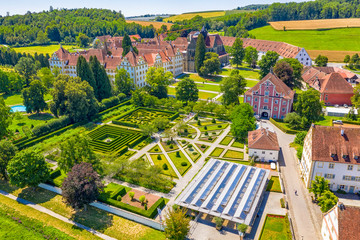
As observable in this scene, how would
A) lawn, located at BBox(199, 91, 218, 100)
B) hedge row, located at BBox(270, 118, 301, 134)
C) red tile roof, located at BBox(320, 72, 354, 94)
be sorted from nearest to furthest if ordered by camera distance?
hedge row, located at BBox(270, 118, 301, 134)
red tile roof, located at BBox(320, 72, 354, 94)
lawn, located at BBox(199, 91, 218, 100)

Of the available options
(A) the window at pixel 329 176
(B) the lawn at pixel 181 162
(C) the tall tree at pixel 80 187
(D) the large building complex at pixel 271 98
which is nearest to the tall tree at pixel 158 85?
(D) the large building complex at pixel 271 98

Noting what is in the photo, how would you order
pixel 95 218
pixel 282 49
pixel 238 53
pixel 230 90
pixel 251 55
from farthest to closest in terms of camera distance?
pixel 282 49 → pixel 251 55 → pixel 238 53 → pixel 230 90 → pixel 95 218

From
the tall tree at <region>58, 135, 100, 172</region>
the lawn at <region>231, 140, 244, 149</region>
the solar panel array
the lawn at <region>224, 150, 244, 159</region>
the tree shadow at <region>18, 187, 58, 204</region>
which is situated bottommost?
the tree shadow at <region>18, 187, 58, 204</region>

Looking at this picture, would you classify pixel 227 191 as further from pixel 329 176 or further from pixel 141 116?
pixel 141 116

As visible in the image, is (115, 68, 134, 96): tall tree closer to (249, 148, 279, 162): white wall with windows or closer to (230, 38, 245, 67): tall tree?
(249, 148, 279, 162): white wall with windows

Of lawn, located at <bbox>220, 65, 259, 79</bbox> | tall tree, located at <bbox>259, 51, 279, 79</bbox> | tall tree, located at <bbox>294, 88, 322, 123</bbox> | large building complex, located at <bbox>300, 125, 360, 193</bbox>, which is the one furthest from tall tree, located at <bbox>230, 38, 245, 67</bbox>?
large building complex, located at <bbox>300, 125, 360, 193</bbox>

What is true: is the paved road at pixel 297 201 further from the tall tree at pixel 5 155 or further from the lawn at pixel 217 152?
the tall tree at pixel 5 155

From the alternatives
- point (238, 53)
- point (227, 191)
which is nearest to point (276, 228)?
point (227, 191)
